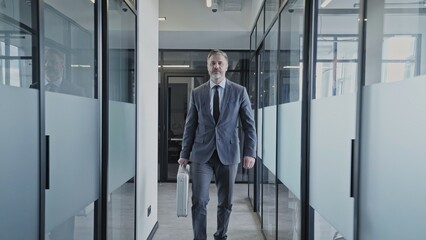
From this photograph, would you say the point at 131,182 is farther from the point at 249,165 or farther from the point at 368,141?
the point at 368,141

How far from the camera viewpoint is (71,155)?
158 centimetres

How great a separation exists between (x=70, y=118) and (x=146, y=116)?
166cm

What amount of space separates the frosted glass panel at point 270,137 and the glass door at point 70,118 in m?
1.65

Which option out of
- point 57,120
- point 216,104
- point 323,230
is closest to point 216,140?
point 216,104

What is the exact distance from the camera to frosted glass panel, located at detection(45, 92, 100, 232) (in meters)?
1.39

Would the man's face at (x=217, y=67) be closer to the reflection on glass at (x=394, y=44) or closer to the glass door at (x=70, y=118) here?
the glass door at (x=70, y=118)

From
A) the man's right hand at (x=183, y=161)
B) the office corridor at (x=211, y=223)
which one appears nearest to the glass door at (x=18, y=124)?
the man's right hand at (x=183, y=161)

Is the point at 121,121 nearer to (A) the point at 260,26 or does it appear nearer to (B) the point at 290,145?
(B) the point at 290,145

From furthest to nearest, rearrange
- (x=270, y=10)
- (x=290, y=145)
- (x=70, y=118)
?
(x=270, y=10), (x=290, y=145), (x=70, y=118)

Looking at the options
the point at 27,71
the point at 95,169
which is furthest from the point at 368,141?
the point at 95,169

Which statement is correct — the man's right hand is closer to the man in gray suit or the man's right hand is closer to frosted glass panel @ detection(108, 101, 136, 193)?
the man in gray suit

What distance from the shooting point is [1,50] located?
1.07 meters

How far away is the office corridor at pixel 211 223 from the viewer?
3506 millimetres

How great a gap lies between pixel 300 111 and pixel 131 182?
151 centimetres
